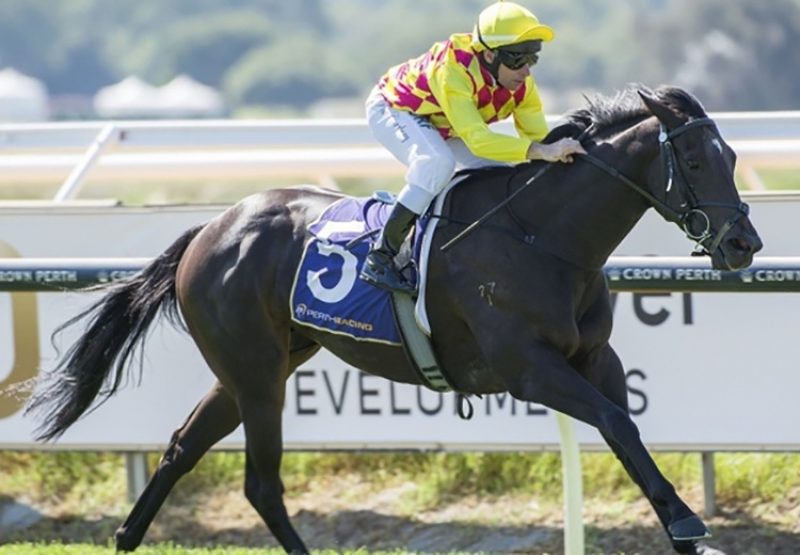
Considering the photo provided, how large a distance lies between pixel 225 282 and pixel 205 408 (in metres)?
0.47

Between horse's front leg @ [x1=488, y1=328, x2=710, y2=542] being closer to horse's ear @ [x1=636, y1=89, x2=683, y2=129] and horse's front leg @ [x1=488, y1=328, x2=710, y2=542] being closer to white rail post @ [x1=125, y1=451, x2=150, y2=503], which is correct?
horse's ear @ [x1=636, y1=89, x2=683, y2=129]

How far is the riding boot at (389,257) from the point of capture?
5340mm

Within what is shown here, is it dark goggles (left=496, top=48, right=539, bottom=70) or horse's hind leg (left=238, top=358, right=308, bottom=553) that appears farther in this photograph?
horse's hind leg (left=238, top=358, right=308, bottom=553)

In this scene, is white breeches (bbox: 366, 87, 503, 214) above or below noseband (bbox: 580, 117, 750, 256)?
above

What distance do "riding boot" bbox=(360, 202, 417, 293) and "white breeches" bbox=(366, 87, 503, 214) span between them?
0.29ft

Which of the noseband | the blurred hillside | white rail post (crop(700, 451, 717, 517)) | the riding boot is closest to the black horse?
the noseband

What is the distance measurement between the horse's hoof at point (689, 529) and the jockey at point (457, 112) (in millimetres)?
1147

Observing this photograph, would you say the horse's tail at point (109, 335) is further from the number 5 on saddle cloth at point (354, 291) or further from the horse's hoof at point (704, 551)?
the horse's hoof at point (704, 551)

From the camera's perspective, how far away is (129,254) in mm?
6949

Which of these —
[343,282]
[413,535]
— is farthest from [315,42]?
[343,282]

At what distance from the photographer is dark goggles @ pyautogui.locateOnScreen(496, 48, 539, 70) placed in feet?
16.8

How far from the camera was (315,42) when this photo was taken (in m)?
123

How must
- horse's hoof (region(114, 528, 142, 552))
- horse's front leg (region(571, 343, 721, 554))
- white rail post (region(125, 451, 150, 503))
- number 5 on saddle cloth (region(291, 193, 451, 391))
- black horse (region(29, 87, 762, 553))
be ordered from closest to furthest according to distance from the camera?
1. black horse (region(29, 87, 762, 553))
2. horse's front leg (region(571, 343, 721, 554))
3. number 5 on saddle cloth (region(291, 193, 451, 391))
4. horse's hoof (region(114, 528, 142, 552))
5. white rail post (region(125, 451, 150, 503))

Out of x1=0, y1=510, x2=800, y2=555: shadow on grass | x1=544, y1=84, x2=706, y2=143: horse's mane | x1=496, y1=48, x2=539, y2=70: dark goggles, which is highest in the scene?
x1=496, y1=48, x2=539, y2=70: dark goggles
